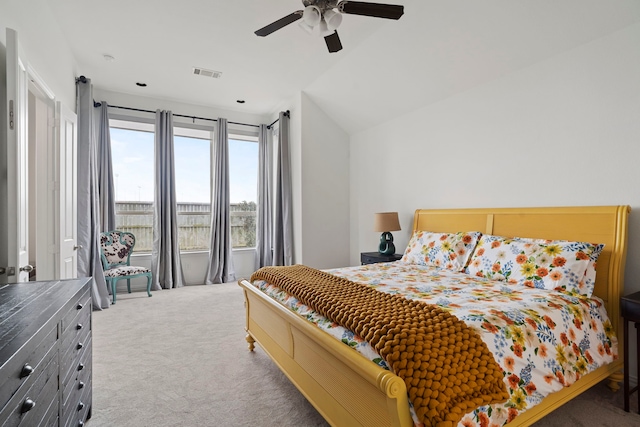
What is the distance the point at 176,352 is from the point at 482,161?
10.7 ft

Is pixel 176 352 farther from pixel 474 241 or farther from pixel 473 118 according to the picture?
pixel 473 118

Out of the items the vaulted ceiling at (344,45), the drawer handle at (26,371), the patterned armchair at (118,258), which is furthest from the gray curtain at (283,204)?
the drawer handle at (26,371)

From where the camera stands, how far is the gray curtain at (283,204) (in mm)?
5112

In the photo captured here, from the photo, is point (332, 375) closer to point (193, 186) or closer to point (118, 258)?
point (118, 258)

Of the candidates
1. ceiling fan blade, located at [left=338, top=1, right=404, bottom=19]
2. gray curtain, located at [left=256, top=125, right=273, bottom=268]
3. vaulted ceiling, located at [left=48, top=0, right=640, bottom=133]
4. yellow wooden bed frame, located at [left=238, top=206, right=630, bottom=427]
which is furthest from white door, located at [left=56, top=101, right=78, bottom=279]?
gray curtain, located at [left=256, top=125, right=273, bottom=268]

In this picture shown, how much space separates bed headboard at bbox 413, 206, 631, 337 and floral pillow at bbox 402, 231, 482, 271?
0.67 ft

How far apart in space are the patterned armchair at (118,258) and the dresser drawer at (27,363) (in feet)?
11.7

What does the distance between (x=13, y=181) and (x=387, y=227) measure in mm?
3270

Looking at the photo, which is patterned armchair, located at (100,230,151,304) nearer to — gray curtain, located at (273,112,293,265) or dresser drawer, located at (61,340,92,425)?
gray curtain, located at (273,112,293,265)

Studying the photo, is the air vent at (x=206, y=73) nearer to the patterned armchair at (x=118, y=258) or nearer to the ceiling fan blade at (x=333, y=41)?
the ceiling fan blade at (x=333, y=41)

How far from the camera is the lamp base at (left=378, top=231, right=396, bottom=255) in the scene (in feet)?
13.3

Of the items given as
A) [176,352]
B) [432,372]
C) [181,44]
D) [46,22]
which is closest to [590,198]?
[432,372]

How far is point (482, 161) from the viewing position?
3236mm

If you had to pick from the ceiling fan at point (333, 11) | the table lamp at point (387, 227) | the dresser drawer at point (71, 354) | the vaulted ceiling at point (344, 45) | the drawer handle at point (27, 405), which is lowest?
the dresser drawer at point (71, 354)
